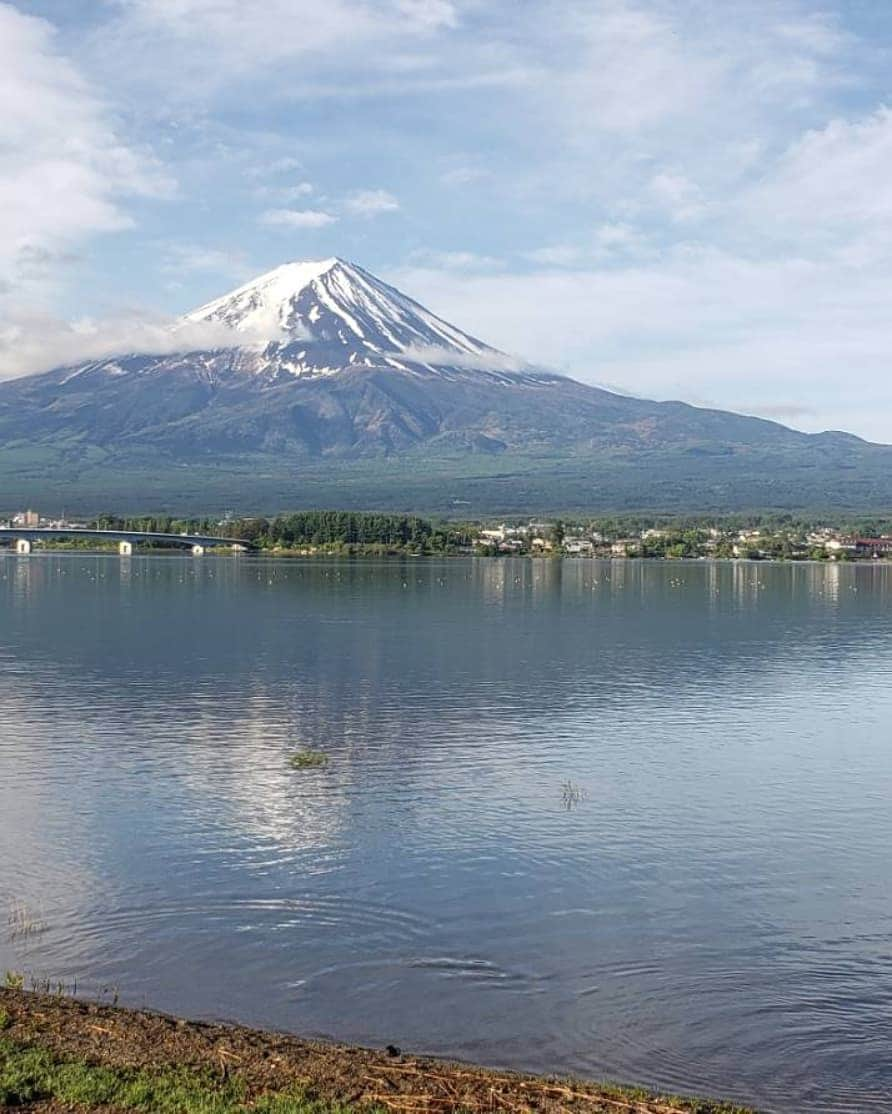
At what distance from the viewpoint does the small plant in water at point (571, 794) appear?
703 inches

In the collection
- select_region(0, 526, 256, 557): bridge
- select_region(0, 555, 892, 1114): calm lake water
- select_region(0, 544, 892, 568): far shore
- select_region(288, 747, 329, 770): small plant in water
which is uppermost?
select_region(0, 526, 256, 557): bridge

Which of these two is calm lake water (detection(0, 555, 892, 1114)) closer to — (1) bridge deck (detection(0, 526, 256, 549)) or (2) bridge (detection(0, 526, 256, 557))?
(1) bridge deck (detection(0, 526, 256, 549))

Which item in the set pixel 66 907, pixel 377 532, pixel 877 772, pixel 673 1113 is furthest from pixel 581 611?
pixel 377 532

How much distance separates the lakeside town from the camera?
122750 mm

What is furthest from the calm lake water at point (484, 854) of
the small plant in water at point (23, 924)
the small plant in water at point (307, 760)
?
the small plant in water at point (307, 760)

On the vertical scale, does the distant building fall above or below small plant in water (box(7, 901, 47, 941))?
above

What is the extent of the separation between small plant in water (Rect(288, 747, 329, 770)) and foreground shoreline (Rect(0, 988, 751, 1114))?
10.4 meters

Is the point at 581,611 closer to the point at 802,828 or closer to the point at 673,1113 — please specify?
the point at 802,828

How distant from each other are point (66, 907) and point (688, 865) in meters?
6.53

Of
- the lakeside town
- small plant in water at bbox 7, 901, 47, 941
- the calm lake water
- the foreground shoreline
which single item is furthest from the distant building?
the foreground shoreline

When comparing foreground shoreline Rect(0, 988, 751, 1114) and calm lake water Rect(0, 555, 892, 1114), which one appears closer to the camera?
foreground shoreline Rect(0, 988, 751, 1114)

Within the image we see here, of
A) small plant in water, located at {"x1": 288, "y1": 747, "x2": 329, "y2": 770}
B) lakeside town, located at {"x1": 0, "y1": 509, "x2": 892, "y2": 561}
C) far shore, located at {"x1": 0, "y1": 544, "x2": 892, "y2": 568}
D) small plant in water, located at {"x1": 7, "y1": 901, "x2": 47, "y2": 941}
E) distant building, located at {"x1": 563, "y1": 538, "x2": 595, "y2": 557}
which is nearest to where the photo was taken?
small plant in water, located at {"x1": 7, "y1": 901, "x2": 47, "y2": 941}

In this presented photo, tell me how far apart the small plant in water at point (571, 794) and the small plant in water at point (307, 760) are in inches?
143

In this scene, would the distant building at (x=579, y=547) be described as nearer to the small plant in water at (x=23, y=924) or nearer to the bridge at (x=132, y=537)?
the bridge at (x=132, y=537)
